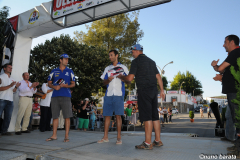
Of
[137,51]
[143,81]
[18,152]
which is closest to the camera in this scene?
[18,152]

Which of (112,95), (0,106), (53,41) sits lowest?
(0,106)

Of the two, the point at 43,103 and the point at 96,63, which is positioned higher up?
the point at 96,63

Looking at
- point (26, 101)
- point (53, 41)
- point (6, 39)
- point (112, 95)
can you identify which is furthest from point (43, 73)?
point (112, 95)

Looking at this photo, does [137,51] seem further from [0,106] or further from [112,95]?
[0,106]

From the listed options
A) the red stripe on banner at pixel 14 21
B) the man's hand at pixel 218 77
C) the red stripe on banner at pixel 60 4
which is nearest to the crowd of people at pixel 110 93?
the man's hand at pixel 218 77

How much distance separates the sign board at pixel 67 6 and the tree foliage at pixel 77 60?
9943 mm

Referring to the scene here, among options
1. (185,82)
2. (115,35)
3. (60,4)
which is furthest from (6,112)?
(185,82)

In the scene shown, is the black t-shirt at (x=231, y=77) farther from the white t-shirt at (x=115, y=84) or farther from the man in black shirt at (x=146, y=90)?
the white t-shirt at (x=115, y=84)

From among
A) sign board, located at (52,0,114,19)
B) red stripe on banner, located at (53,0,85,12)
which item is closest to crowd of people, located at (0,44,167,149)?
sign board, located at (52,0,114,19)

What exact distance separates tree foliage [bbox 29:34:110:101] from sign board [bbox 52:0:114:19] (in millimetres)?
9943

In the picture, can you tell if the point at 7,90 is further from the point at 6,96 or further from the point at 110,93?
the point at 110,93

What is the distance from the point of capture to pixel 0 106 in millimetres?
5113

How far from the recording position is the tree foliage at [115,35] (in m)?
22.0

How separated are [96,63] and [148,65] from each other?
13575mm
